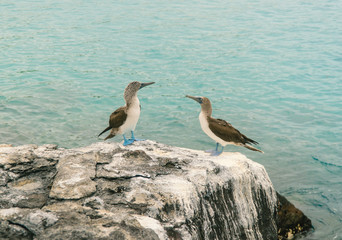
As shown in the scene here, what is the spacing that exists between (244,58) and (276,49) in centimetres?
150

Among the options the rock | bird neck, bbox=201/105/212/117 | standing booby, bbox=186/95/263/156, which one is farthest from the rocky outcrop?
bird neck, bbox=201/105/212/117

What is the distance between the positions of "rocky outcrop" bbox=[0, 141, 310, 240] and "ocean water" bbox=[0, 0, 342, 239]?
5.99ft

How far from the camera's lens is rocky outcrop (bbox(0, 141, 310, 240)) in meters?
3.72

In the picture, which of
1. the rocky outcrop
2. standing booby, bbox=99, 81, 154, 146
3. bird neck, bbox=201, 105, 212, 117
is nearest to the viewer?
the rocky outcrop

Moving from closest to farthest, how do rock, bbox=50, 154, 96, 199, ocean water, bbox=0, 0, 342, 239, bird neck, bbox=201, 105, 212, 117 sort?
1. rock, bbox=50, 154, 96, 199
2. bird neck, bbox=201, 105, 212, 117
3. ocean water, bbox=0, 0, 342, 239

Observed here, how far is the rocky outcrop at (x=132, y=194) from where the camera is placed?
12.2ft

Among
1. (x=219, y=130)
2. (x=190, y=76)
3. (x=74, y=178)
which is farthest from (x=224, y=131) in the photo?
(x=190, y=76)

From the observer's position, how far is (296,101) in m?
11.9

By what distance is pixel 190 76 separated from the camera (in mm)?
13352

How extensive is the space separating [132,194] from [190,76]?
928 cm

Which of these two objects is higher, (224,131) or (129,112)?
(129,112)

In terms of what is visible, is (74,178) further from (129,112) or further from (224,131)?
(224,131)

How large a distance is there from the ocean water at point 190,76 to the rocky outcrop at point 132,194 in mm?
1826

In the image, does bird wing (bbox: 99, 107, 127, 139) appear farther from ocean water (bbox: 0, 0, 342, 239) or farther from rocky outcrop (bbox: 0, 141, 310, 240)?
ocean water (bbox: 0, 0, 342, 239)
